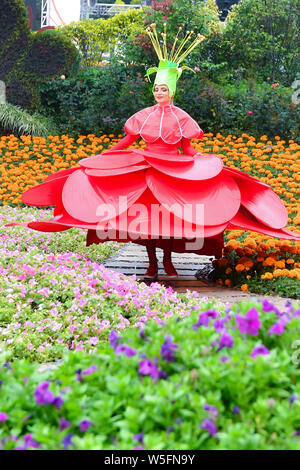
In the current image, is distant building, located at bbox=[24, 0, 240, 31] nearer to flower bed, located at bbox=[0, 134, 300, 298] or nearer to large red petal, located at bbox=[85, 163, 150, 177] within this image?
flower bed, located at bbox=[0, 134, 300, 298]

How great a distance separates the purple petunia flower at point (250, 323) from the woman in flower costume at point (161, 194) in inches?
108

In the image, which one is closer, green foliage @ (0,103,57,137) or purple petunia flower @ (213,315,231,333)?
purple petunia flower @ (213,315,231,333)

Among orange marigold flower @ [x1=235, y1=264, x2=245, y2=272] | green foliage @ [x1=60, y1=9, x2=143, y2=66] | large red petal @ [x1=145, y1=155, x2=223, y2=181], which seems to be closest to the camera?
large red petal @ [x1=145, y1=155, x2=223, y2=181]

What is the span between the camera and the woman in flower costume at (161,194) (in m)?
4.83

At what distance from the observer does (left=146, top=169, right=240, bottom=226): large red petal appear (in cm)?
481

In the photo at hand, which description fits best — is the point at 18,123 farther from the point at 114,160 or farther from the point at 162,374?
the point at 162,374

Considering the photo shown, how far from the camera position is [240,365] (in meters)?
1.72

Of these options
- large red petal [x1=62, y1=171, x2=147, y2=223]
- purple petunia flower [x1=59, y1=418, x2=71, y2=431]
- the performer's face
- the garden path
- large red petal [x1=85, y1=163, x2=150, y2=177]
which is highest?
the performer's face

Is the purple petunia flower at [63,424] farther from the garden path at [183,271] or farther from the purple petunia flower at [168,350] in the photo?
the garden path at [183,271]

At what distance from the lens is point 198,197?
4945 millimetres

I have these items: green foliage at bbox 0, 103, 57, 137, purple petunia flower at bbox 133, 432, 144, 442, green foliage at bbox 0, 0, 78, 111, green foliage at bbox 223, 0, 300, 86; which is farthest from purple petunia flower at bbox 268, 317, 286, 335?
green foliage at bbox 223, 0, 300, 86

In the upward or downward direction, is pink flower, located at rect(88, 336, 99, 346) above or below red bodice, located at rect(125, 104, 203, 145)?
below

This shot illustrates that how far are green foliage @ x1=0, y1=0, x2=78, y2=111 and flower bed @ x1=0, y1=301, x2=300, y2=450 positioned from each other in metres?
11.0

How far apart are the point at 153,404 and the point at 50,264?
2936 mm
